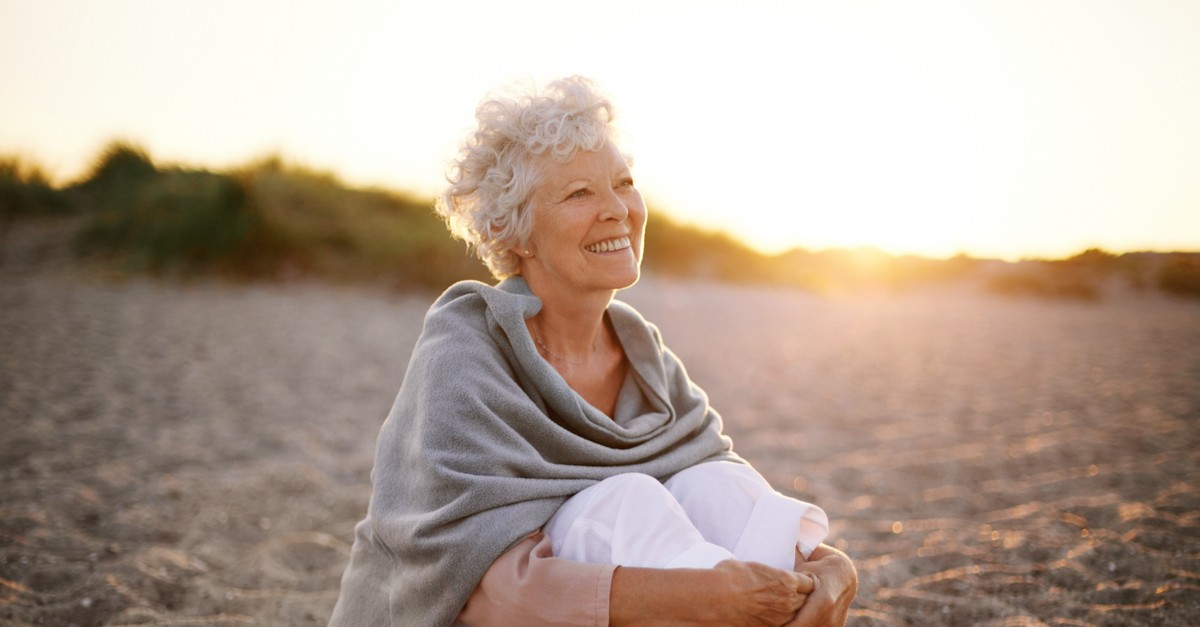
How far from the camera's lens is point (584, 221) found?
2.01 metres

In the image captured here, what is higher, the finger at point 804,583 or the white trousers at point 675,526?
the white trousers at point 675,526

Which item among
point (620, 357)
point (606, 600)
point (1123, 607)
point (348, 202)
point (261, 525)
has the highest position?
point (348, 202)

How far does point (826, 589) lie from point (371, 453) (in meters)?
3.80

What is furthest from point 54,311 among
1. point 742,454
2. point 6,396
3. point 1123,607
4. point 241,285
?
→ point 1123,607

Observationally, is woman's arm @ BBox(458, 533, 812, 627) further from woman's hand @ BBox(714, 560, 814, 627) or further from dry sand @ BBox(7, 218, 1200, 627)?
dry sand @ BBox(7, 218, 1200, 627)

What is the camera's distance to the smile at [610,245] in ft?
6.74

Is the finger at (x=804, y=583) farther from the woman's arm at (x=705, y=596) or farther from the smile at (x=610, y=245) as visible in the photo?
the smile at (x=610, y=245)

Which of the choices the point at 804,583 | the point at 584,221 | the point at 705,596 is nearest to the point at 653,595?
the point at 705,596

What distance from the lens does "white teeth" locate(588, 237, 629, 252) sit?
205 centimetres

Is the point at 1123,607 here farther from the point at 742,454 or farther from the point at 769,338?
the point at 769,338

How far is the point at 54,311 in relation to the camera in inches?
338

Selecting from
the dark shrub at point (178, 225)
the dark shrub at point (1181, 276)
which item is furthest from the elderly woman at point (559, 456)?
the dark shrub at point (1181, 276)

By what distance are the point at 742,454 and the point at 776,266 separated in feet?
52.0

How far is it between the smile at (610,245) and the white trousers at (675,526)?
2.12 feet
